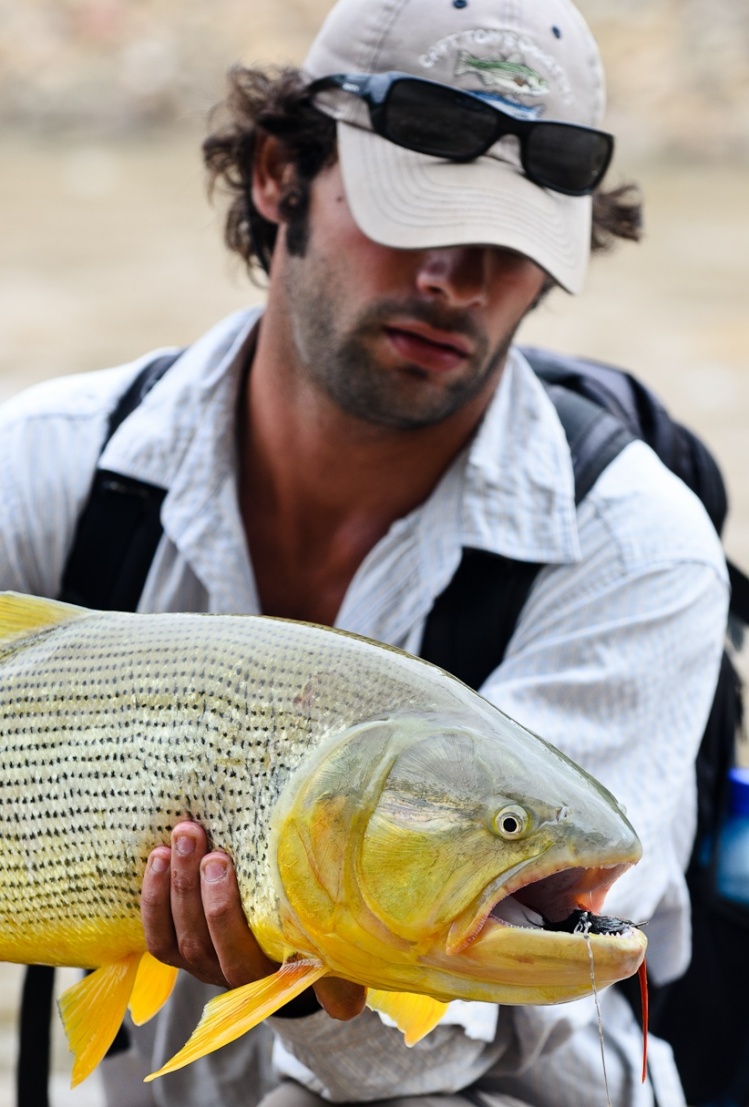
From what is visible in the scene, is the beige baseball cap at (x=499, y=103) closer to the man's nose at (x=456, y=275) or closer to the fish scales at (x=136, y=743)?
the man's nose at (x=456, y=275)

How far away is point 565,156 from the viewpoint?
9.21ft

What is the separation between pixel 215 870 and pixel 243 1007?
170mm

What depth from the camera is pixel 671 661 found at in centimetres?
264

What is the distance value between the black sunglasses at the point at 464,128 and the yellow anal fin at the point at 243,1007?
63.3 inches

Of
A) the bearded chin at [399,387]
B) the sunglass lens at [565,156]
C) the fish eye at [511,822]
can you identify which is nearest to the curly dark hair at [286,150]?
the bearded chin at [399,387]

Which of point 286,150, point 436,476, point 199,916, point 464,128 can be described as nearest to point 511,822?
point 199,916

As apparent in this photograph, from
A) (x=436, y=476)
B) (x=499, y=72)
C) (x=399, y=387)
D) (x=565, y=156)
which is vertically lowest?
(x=436, y=476)

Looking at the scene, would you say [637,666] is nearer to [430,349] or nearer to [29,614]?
[430,349]

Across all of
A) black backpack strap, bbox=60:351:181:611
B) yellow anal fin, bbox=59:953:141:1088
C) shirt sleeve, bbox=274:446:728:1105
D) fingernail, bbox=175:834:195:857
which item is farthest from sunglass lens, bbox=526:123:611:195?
yellow anal fin, bbox=59:953:141:1088

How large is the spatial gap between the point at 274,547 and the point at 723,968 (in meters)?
1.22

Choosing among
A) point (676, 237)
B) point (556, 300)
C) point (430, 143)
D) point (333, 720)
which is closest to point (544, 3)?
point (430, 143)

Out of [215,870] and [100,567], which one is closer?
[215,870]

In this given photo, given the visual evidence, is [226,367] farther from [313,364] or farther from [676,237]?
[676,237]

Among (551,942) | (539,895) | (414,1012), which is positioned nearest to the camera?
(551,942)
